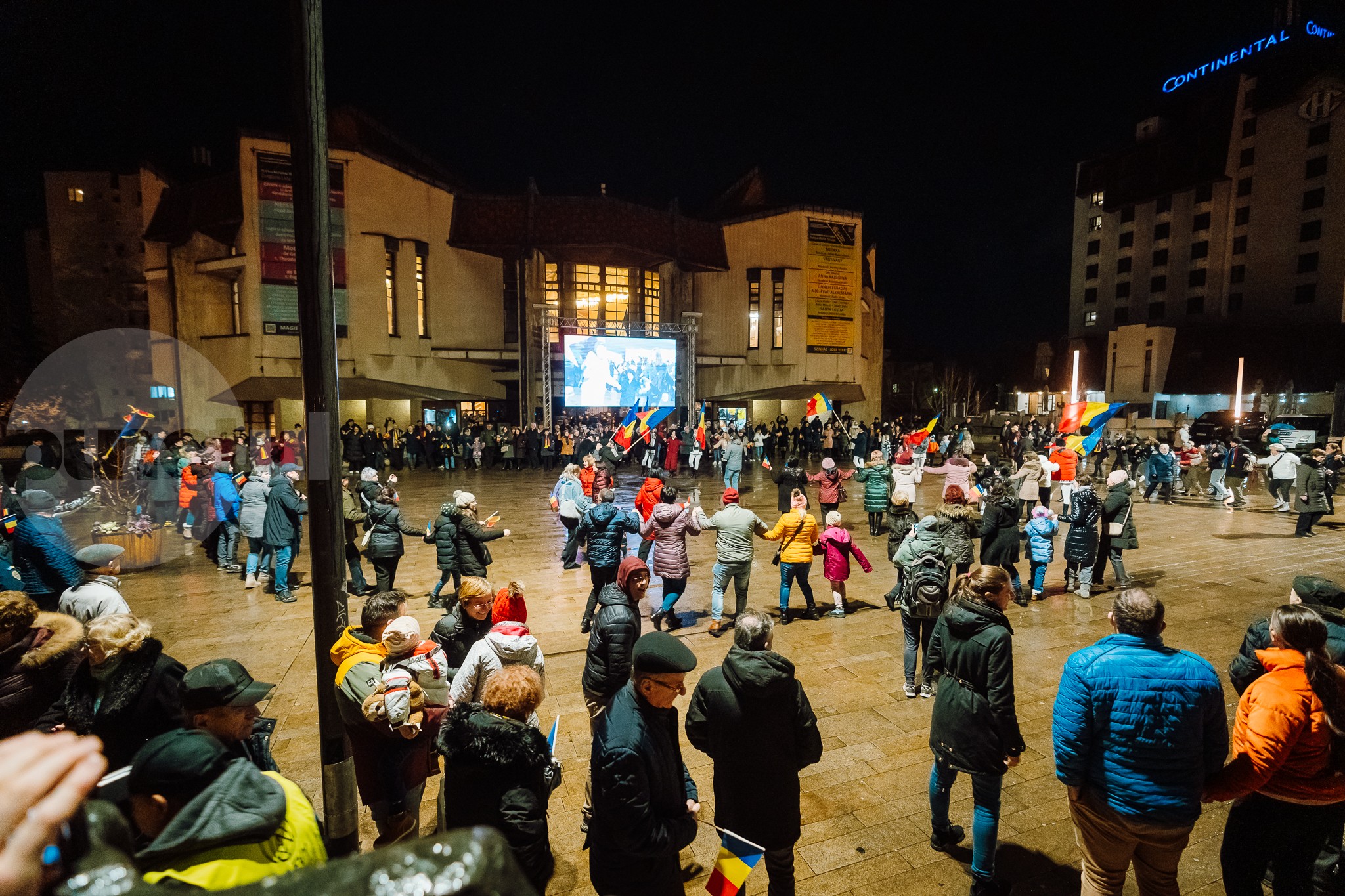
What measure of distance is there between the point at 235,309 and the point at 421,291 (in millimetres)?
7791

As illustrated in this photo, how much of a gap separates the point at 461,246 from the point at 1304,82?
2237 inches

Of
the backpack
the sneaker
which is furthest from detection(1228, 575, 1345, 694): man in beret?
the backpack

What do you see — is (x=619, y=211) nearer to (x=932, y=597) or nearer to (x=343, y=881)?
(x=932, y=597)

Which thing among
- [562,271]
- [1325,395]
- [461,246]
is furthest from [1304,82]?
[461,246]

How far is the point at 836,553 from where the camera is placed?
6906mm

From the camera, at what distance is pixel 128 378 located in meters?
32.9

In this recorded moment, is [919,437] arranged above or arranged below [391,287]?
below

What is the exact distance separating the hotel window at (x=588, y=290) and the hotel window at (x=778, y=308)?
27.8 feet

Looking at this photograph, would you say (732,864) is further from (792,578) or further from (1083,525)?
(1083,525)

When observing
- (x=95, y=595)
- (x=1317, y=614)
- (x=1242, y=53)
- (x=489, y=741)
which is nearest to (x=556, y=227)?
(x=95, y=595)

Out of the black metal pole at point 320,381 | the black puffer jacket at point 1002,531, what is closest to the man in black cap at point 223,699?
the black metal pole at point 320,381

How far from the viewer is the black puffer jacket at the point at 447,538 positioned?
672cm

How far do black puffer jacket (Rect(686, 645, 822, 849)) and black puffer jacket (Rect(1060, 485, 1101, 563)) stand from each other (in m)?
6.52

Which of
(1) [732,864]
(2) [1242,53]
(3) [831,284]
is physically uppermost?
(2) [1242,53]
